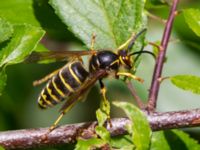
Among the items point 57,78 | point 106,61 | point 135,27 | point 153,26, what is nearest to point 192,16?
point 135,27

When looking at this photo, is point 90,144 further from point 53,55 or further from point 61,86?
point 53,55

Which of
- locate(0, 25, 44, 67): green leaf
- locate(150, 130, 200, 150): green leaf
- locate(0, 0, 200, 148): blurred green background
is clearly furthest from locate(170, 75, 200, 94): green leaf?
locate(0, 0, 200, 148): blurred green background

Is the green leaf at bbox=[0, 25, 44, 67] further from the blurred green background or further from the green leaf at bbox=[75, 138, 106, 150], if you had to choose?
the blurred green background

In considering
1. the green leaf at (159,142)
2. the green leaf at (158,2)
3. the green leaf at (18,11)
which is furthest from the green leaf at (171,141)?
the green leaf at (18,11)

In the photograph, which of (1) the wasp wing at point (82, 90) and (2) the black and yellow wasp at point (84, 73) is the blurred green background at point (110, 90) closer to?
(2) the black and yellow wasp at point (84, 73)

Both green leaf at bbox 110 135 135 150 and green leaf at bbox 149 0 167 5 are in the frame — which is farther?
green leaf at bbox 149 0 167 5

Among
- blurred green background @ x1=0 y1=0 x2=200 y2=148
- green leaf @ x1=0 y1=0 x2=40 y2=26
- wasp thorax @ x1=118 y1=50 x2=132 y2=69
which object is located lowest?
blurred green background @ x1=0 y1=0 x2=200 y2=148

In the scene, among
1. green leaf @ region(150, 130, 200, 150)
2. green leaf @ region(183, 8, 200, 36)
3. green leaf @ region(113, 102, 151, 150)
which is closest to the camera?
green leaf @ region(113, 102, 151, 150)
